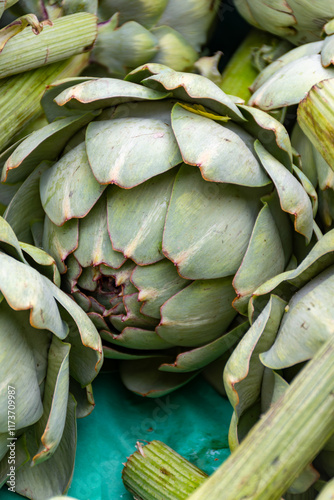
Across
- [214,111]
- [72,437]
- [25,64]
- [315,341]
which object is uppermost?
[25,64]

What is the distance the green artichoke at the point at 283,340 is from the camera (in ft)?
2.01

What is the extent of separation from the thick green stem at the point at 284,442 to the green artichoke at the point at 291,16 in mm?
582

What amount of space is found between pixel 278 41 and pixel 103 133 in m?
0.40

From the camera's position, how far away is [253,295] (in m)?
0.70

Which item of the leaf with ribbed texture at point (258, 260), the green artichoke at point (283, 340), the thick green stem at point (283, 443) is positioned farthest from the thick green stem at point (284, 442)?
the leaf with ribbed texture at point (258, 260)

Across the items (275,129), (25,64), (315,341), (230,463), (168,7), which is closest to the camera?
(230,463)

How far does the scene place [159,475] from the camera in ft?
2.46

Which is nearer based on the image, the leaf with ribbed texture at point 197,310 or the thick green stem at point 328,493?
the thick green stem at point 328,493

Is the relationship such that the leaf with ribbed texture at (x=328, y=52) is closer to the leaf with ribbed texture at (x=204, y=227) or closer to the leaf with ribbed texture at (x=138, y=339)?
the leaf with ribbed texture at (x=204, y=227)

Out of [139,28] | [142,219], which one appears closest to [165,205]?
[142,219]

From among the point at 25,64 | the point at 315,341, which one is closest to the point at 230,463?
the point at 315,341

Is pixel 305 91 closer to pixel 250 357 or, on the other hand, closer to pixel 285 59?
pixel 285 59

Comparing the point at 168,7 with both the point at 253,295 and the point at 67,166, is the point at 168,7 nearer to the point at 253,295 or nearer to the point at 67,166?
the point at 67,166

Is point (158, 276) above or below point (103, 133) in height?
below
